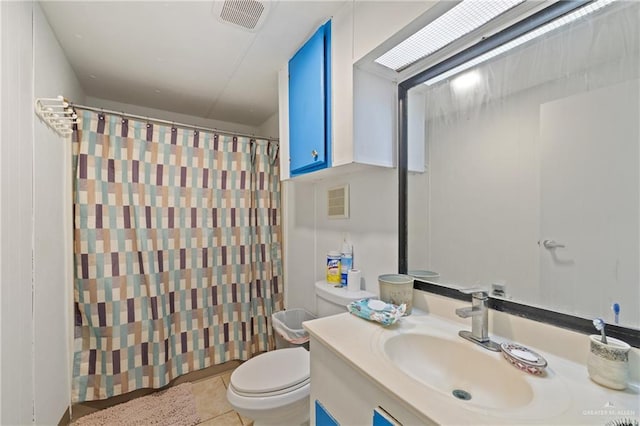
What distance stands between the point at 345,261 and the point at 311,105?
2.91ft

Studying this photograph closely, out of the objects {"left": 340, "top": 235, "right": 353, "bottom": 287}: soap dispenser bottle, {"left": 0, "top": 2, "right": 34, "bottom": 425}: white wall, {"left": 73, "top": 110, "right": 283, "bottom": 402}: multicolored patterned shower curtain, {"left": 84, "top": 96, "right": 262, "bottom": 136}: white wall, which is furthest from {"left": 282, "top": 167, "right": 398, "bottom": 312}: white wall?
{"left": 0, "top": 2, "right": 34, "bottom": 425}: white wall

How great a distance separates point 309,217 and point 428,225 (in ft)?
3.23

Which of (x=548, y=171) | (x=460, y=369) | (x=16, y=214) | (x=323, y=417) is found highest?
(x=548, y=171)

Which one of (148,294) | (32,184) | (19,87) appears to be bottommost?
(148,294)

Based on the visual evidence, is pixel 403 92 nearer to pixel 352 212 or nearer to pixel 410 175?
pixel 410 175

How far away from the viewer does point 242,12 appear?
A: 1215mm

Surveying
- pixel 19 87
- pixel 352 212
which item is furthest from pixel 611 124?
pixel 19 87

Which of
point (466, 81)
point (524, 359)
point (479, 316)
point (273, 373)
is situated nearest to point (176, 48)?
point (466, 81)

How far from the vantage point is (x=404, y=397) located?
0.59m

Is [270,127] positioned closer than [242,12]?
No

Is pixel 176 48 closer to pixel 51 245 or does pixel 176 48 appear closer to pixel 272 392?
pixel 51 245

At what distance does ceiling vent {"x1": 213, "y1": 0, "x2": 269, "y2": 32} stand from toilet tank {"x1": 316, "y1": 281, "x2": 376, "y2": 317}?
1416 millimetres

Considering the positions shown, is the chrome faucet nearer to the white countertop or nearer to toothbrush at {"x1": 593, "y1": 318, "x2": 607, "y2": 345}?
the white countertop

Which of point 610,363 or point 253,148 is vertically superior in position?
point 253,148
